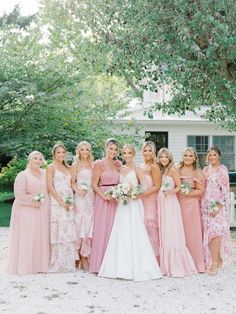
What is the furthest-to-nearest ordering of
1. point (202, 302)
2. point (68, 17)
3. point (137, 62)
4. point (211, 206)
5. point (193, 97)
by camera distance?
1. point (68, 17)
2. point (193, 97)
3. point (137, 62)
4. point (211, 206)
5. point (202, 302)

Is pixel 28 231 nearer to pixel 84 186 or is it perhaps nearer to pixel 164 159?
pixel 84 186

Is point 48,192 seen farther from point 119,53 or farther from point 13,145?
point 13,145

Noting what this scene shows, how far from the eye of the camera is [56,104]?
12.9 meters

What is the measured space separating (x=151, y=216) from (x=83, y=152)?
4.74 feet

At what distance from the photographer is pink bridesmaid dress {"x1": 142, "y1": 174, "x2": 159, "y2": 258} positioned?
26.1ft

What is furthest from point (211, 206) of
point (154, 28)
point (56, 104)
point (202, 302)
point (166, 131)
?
point (166, 131)

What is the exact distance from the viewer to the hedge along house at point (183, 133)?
2073cm

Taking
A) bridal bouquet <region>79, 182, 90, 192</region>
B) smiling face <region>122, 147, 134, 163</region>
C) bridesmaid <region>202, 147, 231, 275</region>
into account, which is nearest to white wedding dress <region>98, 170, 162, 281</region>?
bridal bouquet <region>79, 182, 90, 192</region>

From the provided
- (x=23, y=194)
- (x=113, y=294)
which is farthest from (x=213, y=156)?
(x=23, y=194)

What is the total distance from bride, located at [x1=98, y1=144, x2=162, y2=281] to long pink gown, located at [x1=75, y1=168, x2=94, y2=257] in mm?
449

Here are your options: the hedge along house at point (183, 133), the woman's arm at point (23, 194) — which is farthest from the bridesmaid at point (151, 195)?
the hedge along house at point (183, 133)

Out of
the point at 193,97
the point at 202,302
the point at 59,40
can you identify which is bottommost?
the point at 202,302

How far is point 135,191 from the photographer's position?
7672 millimetres

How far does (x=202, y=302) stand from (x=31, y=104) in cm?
778
